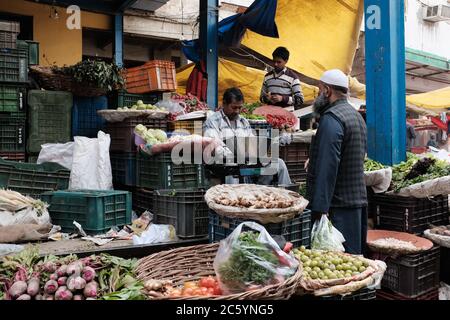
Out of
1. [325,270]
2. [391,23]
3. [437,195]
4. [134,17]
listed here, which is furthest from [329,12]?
[325,270]

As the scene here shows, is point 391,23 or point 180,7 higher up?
point 180,7

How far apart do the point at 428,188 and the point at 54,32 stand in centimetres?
943

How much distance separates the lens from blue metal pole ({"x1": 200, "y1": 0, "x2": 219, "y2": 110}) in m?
9.68

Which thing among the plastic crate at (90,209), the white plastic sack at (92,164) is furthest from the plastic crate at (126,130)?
the plastic crate at (90,209)

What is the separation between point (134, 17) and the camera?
39.0 feet

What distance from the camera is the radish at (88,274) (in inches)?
110

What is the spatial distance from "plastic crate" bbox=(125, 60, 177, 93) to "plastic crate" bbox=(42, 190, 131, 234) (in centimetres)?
282

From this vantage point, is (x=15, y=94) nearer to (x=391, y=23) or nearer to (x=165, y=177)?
(x=165, y=177)

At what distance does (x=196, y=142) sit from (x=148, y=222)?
1.15 meters

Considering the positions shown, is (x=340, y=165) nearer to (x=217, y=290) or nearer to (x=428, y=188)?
(x=428, y=188)

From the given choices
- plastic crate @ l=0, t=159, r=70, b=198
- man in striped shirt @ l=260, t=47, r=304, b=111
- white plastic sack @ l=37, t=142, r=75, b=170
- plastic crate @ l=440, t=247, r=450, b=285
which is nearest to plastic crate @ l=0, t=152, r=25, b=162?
white plastic sack @ l=37, t=142, r=75, b=170

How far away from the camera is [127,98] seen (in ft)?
24.5

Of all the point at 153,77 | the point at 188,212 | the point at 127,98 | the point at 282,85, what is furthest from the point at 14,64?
the point at 282,85
